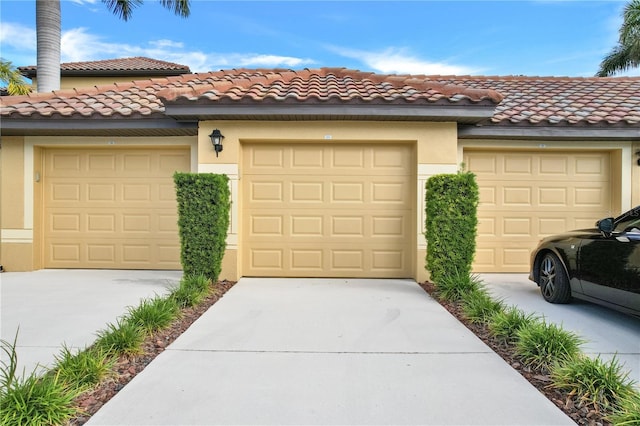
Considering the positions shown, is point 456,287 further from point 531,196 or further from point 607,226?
point 531,196

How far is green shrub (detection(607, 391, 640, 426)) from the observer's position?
2.27 m

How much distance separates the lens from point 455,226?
19.0 feet

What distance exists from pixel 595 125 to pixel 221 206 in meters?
7.17

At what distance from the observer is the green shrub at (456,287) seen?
542cm

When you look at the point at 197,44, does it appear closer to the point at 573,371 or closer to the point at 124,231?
the point at 124,231

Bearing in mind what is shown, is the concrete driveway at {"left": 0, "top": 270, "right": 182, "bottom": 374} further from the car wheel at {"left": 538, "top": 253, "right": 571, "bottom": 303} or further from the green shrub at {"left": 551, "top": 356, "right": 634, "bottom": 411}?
the car wheel at {"left": 538, "top": 253, "right": 571, "bottom": 303}

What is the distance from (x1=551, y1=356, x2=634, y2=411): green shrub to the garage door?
272 inches

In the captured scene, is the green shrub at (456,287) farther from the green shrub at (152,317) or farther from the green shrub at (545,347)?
the green shrub at (152,317)

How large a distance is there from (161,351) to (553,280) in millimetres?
5270

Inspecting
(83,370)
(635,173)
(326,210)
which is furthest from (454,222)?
(83,370)

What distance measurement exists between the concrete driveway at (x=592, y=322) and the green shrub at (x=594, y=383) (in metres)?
0.44

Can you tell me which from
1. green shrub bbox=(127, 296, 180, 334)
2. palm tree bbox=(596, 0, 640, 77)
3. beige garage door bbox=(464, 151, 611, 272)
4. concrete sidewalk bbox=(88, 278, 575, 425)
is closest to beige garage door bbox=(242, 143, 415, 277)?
beige garage door bbox=(464, 151, 611, 272)

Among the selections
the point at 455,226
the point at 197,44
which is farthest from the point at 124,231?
the point at 197,44

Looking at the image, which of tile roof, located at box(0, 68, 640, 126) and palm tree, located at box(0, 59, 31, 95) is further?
palm tree, located at box(0, 59, 31, 95)
